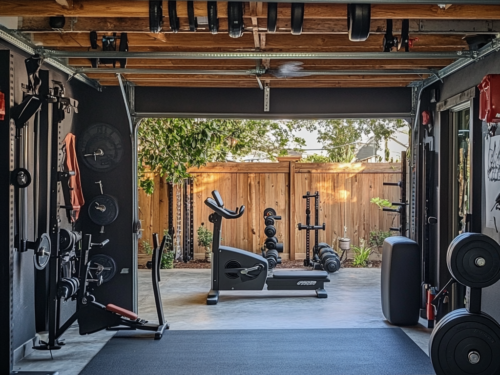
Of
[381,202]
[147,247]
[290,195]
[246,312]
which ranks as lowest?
[246,312]

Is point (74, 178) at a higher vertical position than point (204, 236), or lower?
higher

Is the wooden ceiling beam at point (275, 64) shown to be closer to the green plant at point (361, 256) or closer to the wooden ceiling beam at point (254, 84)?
the wooden ceiling beam at point (254, 84)

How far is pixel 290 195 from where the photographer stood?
31.0 feet

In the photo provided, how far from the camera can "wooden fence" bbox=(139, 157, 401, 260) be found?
9453 millimetres

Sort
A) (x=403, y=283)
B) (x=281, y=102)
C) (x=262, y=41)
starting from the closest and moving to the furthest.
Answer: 1. (x=262, y=41)
2. (x=403, y=283)
3. (x=281, y=102)

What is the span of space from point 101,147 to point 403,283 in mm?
3479

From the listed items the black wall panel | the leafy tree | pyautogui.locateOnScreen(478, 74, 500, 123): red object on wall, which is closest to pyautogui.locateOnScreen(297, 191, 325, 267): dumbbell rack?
the leafy tree

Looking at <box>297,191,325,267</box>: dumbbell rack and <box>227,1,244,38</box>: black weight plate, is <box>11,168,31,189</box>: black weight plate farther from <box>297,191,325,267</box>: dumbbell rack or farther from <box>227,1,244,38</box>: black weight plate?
<box>297,191,325,267</box>: dumbbell rack

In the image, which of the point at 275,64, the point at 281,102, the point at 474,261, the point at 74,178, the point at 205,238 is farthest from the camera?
the point at 205,238

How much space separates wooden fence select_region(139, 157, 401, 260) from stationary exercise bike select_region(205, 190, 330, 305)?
2217 mm

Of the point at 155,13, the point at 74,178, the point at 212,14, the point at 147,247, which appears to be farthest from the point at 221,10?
the point at 147,247

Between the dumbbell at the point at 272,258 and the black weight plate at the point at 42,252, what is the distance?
4034 mm

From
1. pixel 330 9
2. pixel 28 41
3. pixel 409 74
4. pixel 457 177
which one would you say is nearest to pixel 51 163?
pixel 28 41

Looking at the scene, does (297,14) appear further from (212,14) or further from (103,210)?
(103,210)
